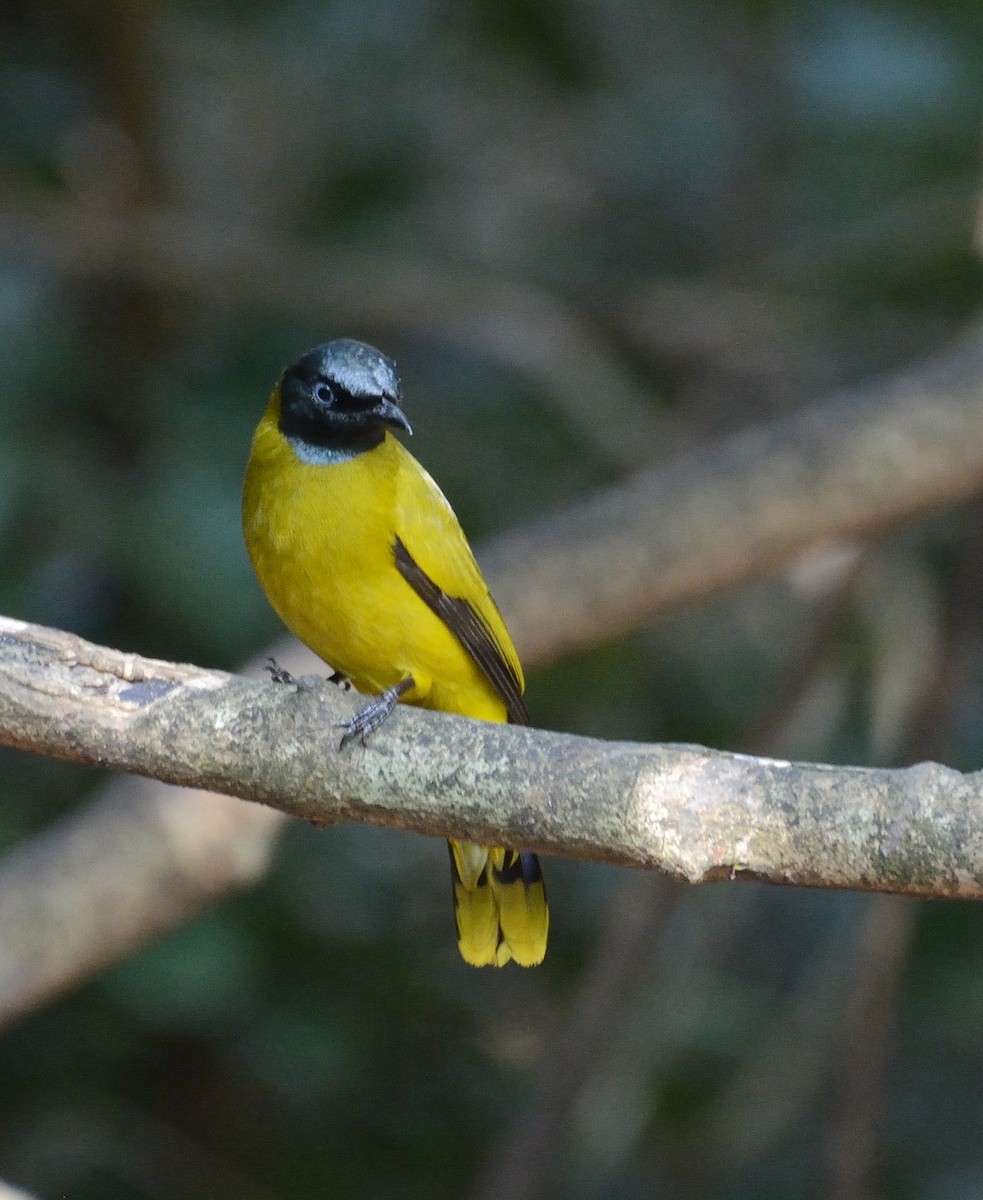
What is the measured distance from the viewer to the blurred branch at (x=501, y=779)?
7.55 feet

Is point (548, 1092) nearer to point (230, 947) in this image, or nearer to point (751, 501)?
point (230, 947)

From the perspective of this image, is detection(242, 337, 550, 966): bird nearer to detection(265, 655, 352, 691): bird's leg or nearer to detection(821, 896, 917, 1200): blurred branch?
detection(265, 655, 352, 691): bird's leg

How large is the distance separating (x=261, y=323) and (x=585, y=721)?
170 cm

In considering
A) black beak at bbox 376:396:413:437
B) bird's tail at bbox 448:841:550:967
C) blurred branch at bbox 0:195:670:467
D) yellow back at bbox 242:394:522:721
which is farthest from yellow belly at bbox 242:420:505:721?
blurred branch at bbox 0:195:670:467

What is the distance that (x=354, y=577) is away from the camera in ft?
11.9

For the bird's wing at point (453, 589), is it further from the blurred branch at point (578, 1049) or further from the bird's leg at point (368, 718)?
the blurred branch at point (578, 1049)

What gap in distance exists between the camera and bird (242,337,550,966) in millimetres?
3637

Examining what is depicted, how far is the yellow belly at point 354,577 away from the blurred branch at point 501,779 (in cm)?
80

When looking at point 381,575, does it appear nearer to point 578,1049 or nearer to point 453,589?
point 453,589

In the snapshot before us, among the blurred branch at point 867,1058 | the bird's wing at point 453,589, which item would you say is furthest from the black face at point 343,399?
the blurred branch at point 867,1058

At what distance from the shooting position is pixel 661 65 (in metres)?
6.89

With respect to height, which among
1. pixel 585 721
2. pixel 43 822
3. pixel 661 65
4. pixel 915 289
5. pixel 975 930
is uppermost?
pixel 661 65

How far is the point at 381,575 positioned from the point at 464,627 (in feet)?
0.71

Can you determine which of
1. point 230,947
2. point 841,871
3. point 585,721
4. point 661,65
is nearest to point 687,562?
point 585,721
